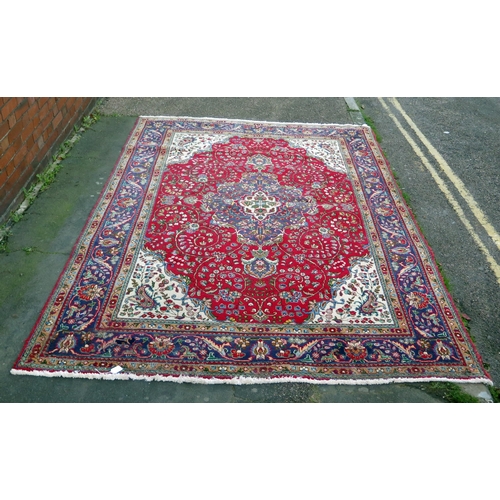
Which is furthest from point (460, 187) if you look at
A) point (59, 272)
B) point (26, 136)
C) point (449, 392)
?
point (26, 136)

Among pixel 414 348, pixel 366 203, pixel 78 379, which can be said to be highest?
pixel 366 203

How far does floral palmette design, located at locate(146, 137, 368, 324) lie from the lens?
3543 mm

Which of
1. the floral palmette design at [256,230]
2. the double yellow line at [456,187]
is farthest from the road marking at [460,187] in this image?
the floral palmette design at [256,230]

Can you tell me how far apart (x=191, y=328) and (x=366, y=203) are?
2345 mm

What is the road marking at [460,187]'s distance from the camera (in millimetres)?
4416

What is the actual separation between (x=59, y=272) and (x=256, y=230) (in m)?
1.68

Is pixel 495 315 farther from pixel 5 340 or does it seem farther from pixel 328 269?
pixel 5 340

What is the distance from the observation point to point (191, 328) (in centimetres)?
326

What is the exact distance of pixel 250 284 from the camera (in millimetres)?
3615

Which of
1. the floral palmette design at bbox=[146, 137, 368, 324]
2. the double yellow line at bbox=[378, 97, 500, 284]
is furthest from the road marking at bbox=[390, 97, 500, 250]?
the floral palmette design at bbox=[146, 137, 368, 324]

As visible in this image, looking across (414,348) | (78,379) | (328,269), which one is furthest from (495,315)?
(78,379)

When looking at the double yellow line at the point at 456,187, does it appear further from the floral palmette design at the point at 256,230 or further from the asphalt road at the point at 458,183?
the floral palmette design at the point at 256,230

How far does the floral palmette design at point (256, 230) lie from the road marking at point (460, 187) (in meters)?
1.21

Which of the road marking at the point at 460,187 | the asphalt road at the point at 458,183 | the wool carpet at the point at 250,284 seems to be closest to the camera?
the wool carpet at the point at 250,284
